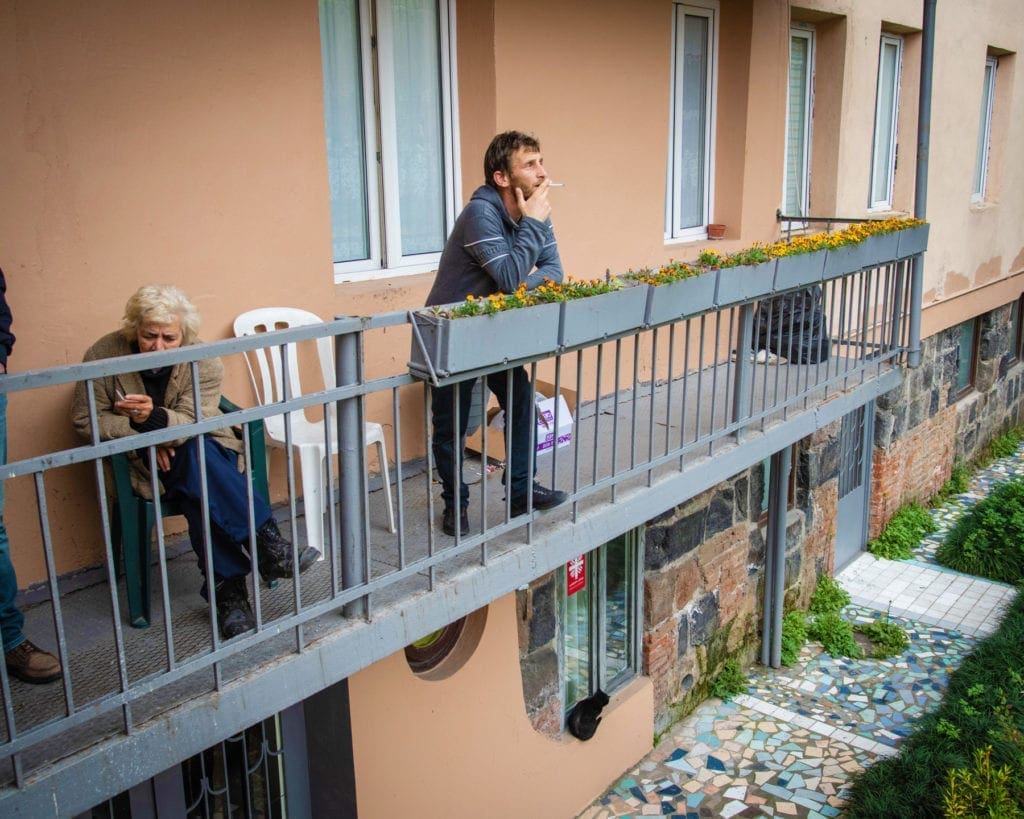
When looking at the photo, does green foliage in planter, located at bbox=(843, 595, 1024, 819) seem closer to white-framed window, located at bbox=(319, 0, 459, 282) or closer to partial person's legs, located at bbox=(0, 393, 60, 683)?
white-framed window, located at bbox=(319, 0, 459, 282)

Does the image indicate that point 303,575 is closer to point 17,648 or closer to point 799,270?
point 17,648

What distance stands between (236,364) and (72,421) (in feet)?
2.68

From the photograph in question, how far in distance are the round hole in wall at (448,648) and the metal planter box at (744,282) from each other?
212 centimetres

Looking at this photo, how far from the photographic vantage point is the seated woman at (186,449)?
10.7 ft

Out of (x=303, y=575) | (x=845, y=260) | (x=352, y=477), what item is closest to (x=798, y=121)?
(x=845, y=260)

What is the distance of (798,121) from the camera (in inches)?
340

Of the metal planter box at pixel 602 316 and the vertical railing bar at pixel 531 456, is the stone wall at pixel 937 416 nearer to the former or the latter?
the metal planter box at pixel 602 316

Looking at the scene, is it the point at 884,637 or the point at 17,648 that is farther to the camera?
the point at 884,637

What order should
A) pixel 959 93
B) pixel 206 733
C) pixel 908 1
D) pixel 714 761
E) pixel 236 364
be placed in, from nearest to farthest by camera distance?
pixel 206 733
pixel 236 364
pixel 714 761
pixel 908 1
pixel 959 93

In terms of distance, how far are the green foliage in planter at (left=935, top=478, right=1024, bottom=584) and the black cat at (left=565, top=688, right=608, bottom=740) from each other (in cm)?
556

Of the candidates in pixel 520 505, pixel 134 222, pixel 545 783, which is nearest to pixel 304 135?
pixel 134 222

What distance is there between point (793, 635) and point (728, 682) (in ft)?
3.77

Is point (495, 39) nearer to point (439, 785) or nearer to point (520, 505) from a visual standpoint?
point (520, 505)

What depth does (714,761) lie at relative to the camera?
Result: 269 inches
